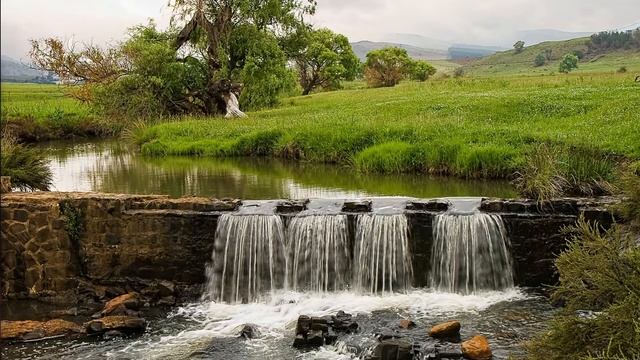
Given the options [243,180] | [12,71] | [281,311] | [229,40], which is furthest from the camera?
[229,40]

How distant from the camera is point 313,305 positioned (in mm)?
12070

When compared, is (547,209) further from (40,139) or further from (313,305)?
(40,139)

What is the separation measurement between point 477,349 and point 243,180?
1175 centimetres

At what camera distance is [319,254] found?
12.9 m

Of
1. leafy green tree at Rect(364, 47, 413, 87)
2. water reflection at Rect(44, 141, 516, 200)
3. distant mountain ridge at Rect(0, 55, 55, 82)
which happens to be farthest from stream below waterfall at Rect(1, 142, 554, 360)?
leafy green tree at Rect(364, 47, 413, 87)

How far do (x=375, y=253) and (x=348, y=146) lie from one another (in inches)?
396

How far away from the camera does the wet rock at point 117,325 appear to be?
10688 mm

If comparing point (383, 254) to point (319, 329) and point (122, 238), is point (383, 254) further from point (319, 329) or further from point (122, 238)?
point (122, 238)

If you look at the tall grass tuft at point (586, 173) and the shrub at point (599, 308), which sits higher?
the tall grass tuft at point (586, 173)

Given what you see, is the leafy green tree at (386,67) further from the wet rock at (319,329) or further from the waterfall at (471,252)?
the wet rock at (319,329)

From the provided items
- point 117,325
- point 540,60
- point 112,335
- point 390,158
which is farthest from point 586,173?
point 540,60

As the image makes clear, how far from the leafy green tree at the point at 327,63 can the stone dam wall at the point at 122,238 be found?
49983 millimetres

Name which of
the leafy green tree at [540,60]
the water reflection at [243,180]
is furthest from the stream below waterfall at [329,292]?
the leafy green tree at [540,60]

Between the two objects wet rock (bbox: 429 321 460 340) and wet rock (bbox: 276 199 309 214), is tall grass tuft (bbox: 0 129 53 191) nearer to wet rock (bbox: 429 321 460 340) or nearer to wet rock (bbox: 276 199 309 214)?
wet rock (bbox: 276 199 309 214)
